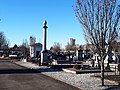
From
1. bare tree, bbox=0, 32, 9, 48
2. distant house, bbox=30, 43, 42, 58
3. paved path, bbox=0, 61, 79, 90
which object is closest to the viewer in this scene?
paved path, bbox=0, 61, 79, 90

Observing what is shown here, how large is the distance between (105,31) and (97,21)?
2.61 ft

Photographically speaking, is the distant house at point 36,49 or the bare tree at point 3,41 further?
the bare tree at point 3,41

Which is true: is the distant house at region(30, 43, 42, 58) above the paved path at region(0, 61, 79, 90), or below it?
above

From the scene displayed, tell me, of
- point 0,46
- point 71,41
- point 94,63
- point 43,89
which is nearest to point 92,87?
point 43,89

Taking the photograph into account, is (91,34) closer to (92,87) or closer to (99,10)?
(99,10)

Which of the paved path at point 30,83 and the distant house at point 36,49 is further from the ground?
the distant house at point 36,49

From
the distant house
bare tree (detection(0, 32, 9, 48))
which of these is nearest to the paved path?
the distant house

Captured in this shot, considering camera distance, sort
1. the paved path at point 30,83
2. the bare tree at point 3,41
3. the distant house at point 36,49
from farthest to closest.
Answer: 1. the bare tree at point 3,41
2. the distant house at point 36,49
3. the paved path at point 30,83

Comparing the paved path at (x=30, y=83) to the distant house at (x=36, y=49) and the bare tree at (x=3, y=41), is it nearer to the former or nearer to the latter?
the distant house at (x=36, y=49)

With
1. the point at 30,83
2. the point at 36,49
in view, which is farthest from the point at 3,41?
the point at 30,83

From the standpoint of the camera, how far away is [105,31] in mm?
18266

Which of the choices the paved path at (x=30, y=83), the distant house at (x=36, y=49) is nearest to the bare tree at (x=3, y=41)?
the distant house at (x=36, y=49)

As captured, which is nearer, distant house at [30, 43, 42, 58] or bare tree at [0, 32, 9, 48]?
distant house at [30, 43, 42, 58]

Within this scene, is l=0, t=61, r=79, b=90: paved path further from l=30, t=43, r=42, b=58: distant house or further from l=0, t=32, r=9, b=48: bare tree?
l=0, t=32, r=9, b=48: bare tree
